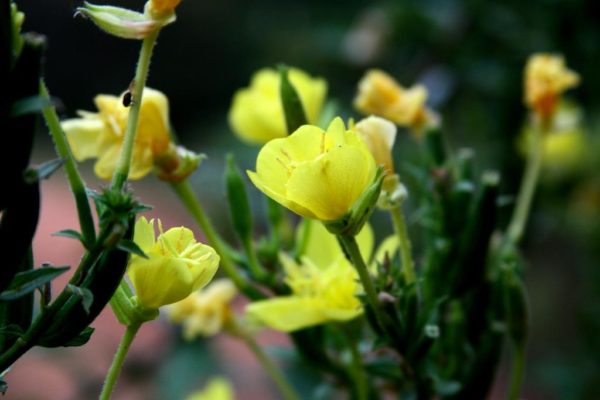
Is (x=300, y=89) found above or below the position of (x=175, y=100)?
above

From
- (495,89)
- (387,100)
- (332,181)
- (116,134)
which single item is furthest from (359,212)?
(495,89)

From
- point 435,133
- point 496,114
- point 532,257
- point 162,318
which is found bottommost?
point 532,257

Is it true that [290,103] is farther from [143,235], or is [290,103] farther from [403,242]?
[143,235]

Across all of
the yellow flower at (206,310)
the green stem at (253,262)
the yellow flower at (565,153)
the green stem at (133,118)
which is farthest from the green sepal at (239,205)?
the yellow flower at (565,153)

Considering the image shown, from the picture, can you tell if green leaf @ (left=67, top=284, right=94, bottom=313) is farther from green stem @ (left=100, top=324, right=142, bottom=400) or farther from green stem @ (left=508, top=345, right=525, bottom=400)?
green stem @ (left=508, top=345, right=525, bottom=400)

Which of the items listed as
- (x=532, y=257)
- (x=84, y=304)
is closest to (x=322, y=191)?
(x=84, y=304)

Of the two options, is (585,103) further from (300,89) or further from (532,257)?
(300,89)

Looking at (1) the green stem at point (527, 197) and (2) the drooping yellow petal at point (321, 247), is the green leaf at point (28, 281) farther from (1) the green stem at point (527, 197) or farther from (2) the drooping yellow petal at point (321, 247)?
(1) the green stem at point (527, 197)
